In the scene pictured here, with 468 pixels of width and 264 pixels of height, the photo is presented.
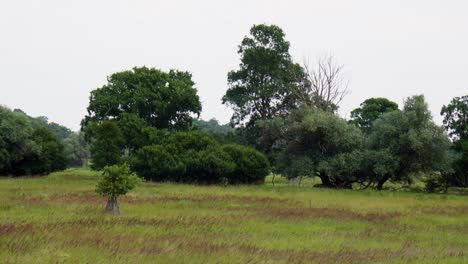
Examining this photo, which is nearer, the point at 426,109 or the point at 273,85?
the point at 426,109

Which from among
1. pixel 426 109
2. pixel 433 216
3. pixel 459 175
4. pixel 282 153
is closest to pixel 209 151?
pixel 282 153

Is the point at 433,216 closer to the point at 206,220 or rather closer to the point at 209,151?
the point at 206,220

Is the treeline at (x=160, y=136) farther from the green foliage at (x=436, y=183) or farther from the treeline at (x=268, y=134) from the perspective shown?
the green foliage at (x=436, y=183)

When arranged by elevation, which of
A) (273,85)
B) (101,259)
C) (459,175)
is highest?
(273,85)

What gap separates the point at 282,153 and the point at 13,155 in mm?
28817

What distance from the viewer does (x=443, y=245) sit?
17.8 metres

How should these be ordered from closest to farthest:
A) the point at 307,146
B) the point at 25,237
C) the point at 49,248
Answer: the point at 49,248 → the point at 25,237 → the point at 307,146

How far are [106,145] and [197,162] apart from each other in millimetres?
10113

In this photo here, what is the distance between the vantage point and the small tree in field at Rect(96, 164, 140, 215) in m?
23.7

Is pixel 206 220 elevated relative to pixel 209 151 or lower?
lower

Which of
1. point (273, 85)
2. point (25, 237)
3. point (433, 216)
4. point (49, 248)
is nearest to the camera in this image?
point (49, 248)

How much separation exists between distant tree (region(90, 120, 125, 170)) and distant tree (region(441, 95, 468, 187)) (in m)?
33.7

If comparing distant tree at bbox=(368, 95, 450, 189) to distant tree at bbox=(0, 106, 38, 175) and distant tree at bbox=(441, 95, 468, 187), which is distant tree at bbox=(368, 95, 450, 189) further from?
distant tree at bbox=(0, 106, 38, 175)

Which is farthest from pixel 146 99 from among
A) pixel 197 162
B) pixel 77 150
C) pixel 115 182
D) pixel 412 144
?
pixel 77 150
